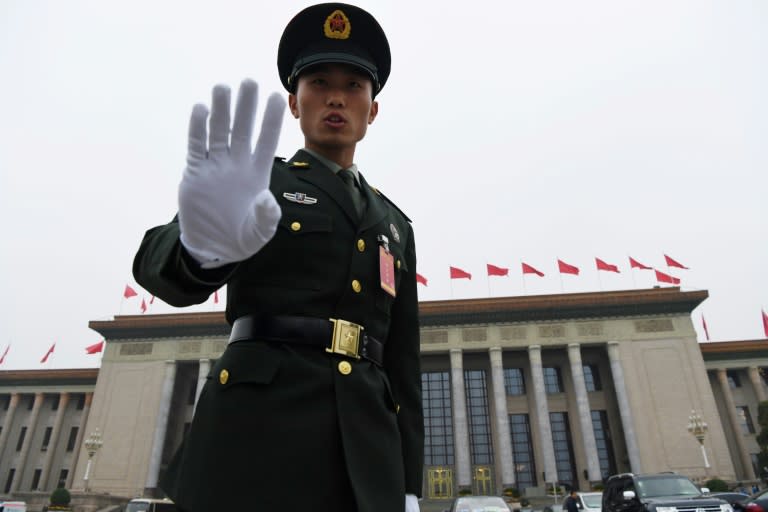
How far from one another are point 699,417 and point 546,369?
9.81 m

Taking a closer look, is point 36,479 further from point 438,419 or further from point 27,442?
point 438,419

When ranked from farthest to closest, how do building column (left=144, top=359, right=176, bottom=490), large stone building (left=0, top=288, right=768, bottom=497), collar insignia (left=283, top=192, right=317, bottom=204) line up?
building column (left=144, top=359, right=176, bottom=490)
large stone building (left=0, top=288, right=768, bottom=497)
collar insignia (left=283, top=192, right=317, bottom=204)

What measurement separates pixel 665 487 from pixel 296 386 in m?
9.47

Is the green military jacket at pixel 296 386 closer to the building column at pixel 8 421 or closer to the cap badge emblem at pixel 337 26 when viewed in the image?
the cap badge emblem at pixel 337 26

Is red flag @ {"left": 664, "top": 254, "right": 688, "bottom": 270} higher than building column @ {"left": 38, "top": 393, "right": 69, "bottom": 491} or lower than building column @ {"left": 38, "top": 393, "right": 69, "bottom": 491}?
higher

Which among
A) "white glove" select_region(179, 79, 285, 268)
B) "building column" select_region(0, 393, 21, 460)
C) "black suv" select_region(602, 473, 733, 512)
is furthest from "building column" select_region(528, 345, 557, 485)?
"building column" select_region(0, 393, 21, 460)

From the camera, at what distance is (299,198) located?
190cm

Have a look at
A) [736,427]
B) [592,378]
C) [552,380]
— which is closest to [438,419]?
[552,380]

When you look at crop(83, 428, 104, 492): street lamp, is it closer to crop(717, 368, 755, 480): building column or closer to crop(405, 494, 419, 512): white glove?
crop(405, 494, 419, 512): white glove

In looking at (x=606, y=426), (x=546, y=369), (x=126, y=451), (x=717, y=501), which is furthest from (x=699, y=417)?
(x=126, y=451)

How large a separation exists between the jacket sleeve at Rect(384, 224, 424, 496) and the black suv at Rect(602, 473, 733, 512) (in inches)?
299

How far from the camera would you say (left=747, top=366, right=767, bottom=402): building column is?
34094 mm

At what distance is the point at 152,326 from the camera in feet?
116

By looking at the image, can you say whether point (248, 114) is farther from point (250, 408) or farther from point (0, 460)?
point (0, 460)
